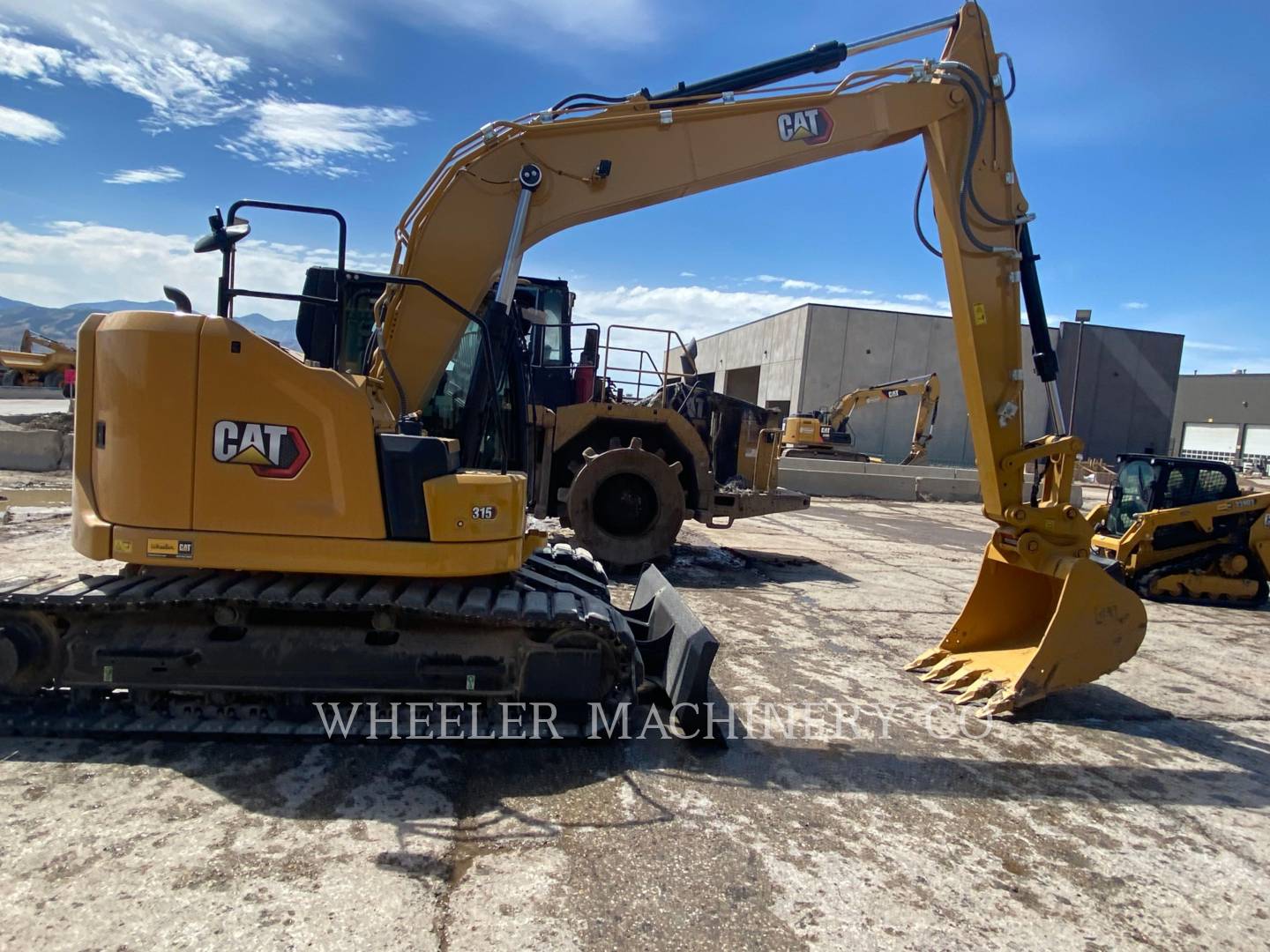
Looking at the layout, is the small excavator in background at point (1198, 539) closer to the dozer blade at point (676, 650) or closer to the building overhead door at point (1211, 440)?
the dozer blade at point (676, 650)

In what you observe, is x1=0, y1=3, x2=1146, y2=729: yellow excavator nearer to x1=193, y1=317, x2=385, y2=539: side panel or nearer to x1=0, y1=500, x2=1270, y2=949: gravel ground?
x1=193, y1=317, x2=385, y2=539: side panel

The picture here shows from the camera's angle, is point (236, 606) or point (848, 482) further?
point (848, 482)

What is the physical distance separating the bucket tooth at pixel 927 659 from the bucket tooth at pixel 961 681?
0.37m

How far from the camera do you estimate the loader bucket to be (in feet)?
15.7

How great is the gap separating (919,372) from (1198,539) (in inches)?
1191

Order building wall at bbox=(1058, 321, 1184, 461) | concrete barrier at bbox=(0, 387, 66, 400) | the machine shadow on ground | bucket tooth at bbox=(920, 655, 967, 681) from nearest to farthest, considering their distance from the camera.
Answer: bucket tooth at bbox=(920, 655, 967, 681) → the machine shadow on ground → concrete barrier at bbox=(0, 387, 66, 400) → building wall at bbox=(1058, 321, 1184, 461)

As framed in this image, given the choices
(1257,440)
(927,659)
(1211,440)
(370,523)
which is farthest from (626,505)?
(1211,440)

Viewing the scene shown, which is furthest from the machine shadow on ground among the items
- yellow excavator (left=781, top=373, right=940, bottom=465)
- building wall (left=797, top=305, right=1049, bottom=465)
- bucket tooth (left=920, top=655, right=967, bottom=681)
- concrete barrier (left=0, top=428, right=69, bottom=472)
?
building wall (left=797, top=305, right=1049, bottom=465)

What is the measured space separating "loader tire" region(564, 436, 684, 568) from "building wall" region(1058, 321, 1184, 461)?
136 feet

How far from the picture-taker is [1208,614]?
8781 mm

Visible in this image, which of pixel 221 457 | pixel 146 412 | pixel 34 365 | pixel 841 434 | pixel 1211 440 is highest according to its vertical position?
pixel 1211 440

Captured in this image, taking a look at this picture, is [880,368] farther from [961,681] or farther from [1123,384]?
[961,681]

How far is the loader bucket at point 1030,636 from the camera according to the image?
477 cm

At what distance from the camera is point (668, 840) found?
10.5ft
